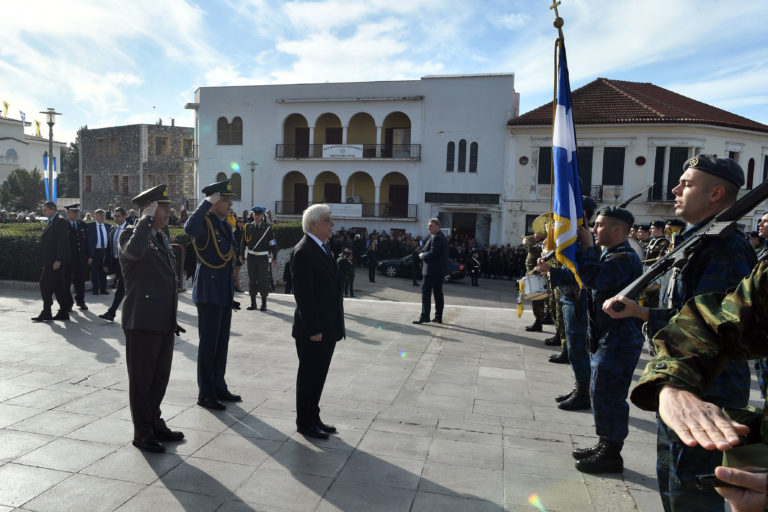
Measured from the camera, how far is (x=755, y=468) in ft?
3.71

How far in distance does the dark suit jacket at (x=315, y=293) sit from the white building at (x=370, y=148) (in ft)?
84.3

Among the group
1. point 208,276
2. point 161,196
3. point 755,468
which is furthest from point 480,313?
point 755,468

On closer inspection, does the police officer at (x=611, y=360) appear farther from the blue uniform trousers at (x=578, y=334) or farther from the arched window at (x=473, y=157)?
the arched window at (x=473, y=157)

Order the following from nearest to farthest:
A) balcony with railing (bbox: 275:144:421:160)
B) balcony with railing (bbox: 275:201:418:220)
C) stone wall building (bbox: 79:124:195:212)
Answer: balcony with railing (bbox: 275:201:418:220)
balcony with railing (bbox: 275:144:421:160)
stone wall building (bbox: 79:124:195:212)

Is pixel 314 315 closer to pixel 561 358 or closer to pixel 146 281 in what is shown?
pixel 146 281

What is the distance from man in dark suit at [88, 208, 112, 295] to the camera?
11422 mm

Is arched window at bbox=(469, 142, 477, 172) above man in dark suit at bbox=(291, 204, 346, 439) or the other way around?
above

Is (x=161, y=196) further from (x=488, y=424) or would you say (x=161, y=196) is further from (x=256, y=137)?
(x=256, y=137)

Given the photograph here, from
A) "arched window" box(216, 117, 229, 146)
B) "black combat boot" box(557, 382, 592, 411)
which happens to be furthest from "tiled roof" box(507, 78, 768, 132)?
"black combat boot" box(557, 382, 592, 411)

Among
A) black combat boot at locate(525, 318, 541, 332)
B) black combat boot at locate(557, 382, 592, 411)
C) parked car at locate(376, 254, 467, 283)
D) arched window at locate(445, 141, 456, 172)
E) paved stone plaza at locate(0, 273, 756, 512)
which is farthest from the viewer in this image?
arched window at locate(445, 141, 456, 172)

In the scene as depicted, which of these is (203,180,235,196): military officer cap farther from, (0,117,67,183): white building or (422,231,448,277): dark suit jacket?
(0,117,67,183): white building

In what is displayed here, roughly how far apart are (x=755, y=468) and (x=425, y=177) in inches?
1202

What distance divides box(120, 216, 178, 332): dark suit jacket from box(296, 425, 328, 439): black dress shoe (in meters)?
1.43

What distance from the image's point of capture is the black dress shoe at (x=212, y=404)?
197 inches
